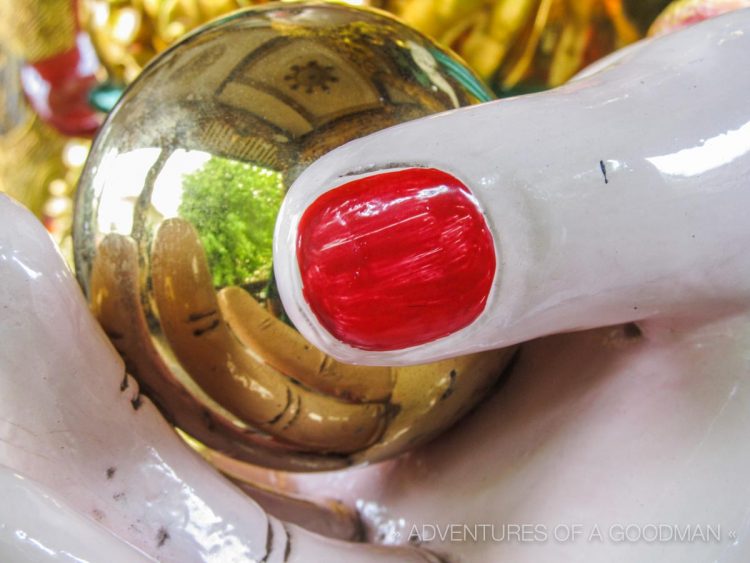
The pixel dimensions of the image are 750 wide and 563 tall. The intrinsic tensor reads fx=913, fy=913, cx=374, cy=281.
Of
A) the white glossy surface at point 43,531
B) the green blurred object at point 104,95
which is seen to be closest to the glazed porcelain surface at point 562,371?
the white glossy surface at point 43,531

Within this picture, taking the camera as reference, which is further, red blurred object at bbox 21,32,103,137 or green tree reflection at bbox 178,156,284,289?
red blurred object at bbox 21,32,103,137

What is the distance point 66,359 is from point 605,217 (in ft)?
0.56

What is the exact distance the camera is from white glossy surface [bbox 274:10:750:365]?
250 mm

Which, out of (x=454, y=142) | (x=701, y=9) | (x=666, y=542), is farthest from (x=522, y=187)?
(x=701, y=9)

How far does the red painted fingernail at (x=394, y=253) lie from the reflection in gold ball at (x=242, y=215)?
0.05 m

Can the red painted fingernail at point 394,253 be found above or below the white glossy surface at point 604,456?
above

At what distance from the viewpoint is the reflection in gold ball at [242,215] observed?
29 centimetres

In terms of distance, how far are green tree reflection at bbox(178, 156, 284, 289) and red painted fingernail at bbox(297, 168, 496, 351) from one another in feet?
0.15

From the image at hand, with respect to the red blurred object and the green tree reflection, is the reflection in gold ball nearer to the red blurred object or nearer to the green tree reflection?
the green tree reflection

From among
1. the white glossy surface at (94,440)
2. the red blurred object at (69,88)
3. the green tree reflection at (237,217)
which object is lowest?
the red blurred object at (69,88)

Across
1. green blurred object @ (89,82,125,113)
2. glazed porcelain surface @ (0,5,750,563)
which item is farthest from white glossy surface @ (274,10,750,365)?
green blurred object @ (89,82,125,113)

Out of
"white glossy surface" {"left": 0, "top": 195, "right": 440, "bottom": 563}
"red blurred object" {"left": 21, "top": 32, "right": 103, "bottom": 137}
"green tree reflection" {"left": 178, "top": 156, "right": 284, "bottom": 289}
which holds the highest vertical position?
"green tree reflection" {"left": 178, "top": 156, "right": 284, "bottom": 289}

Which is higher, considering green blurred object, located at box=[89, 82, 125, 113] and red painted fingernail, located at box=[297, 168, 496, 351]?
red painted fingernail, located at box=[297, 168, 496, 351]

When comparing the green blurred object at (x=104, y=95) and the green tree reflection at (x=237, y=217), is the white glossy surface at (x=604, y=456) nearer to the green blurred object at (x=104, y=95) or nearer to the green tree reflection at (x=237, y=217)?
the green tree reflection at (x=237, y=217)
